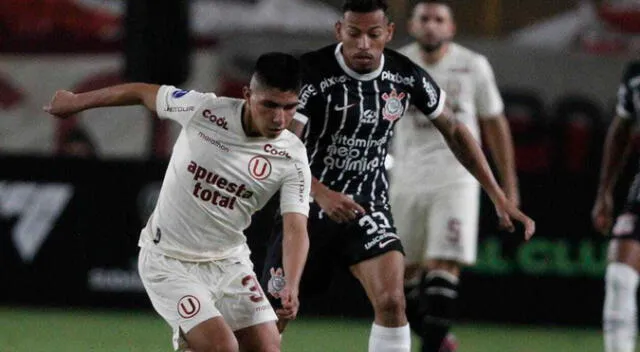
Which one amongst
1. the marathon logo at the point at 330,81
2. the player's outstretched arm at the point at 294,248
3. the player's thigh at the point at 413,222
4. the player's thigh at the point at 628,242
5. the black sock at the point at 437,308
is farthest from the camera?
the player's thigh at the point at 413,222

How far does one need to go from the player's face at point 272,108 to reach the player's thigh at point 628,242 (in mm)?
2690

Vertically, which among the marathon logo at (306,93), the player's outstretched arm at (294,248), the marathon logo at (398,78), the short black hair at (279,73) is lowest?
the player's outstretched arm at (294,248)

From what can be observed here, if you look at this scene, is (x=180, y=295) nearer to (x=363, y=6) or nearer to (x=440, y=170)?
(x=363, y=6)

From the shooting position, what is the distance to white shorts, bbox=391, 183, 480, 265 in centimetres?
951

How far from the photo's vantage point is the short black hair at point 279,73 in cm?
657

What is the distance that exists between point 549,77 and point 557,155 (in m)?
1.08

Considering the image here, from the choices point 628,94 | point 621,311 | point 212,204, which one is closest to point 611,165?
point 628,94

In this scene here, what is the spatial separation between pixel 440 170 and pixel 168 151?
4.92m

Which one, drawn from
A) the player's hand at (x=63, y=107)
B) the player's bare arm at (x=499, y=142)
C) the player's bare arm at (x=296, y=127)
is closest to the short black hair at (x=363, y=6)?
the player's bare arm at (x=296, y=127)

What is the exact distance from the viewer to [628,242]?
8531mm

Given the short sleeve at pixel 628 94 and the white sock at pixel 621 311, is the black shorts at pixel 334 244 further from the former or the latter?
the short sleeve at pixel 628 94

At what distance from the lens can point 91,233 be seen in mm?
12453

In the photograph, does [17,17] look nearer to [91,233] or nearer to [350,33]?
[91,233]

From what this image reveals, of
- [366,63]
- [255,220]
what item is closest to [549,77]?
[255,220]
